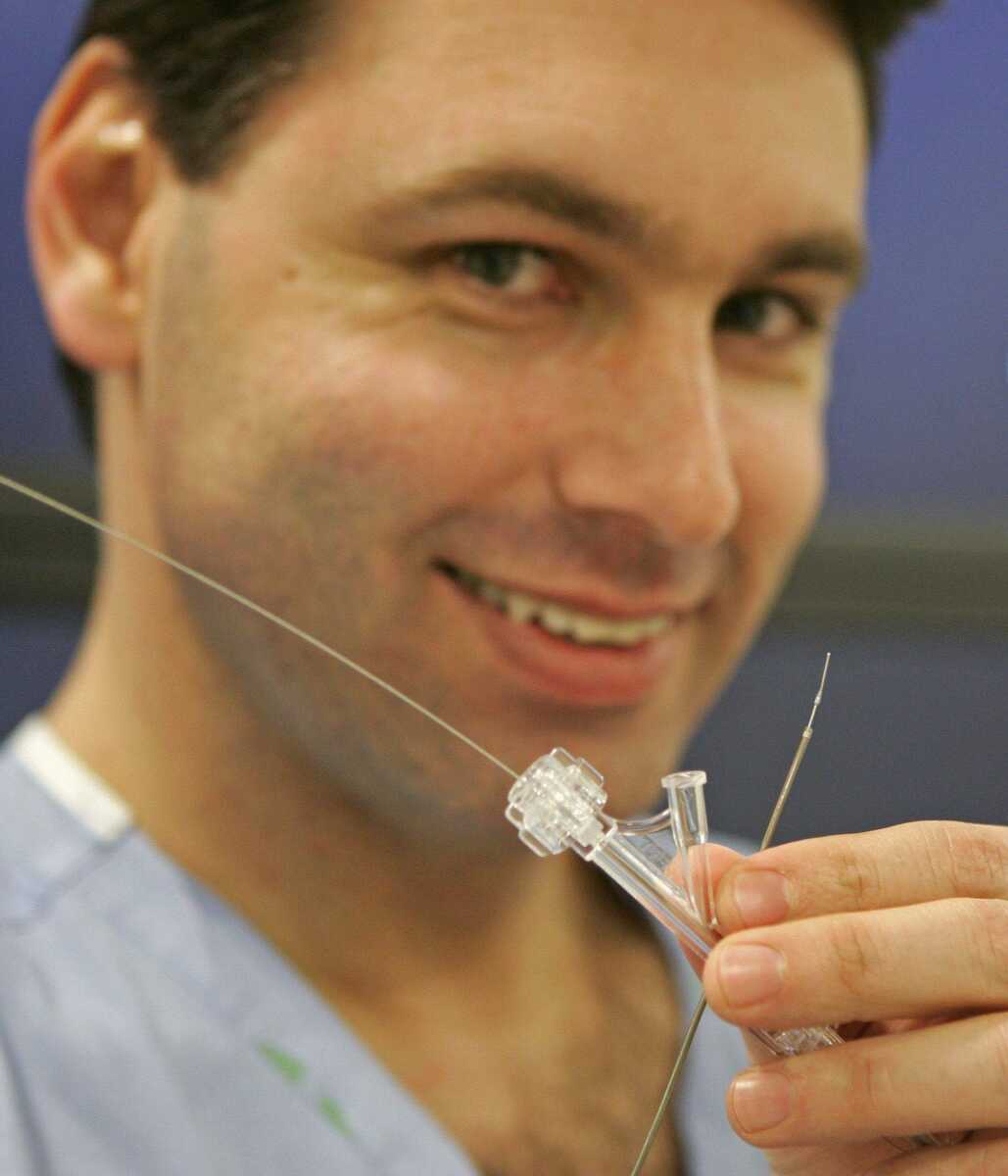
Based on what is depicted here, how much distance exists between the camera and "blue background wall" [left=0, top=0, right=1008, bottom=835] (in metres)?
0.65

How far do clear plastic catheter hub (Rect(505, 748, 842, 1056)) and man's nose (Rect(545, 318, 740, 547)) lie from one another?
0.18 meters

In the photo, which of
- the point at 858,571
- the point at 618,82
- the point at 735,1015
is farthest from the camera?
the point at 858,571

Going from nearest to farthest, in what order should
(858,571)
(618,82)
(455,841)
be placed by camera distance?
(618,82) → (455,841) → (858,571)

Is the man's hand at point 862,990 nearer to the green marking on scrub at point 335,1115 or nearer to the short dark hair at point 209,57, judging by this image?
the green marking on scrub at point 335,1115

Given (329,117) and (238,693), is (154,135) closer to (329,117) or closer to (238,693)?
(329,117)

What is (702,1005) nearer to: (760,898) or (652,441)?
(760,898)

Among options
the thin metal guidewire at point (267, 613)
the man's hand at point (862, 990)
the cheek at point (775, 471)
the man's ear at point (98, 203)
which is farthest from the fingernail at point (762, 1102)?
the man's ear at point (98, 203)

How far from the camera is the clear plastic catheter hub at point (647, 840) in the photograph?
0.37 m

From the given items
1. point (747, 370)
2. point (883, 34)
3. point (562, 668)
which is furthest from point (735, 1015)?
point (883, 34)

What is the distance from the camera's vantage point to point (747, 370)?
62 centimetres

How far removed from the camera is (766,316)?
62cm

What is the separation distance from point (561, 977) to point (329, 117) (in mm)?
442

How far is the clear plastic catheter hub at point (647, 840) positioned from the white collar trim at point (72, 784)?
29 cm

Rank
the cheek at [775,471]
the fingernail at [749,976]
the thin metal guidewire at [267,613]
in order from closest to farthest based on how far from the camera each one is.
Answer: the fingernail at [749,976] → the thin metal guidewire at [267,613] → the cheek at [775,471]
